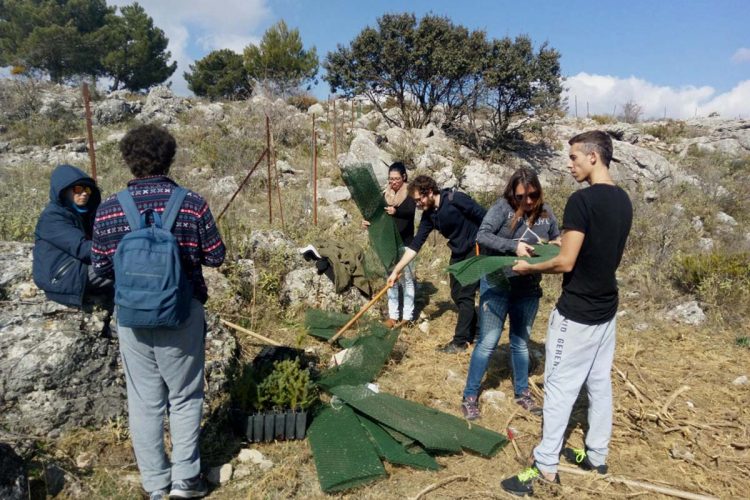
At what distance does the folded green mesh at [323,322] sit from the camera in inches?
171

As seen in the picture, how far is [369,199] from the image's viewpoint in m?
4.64

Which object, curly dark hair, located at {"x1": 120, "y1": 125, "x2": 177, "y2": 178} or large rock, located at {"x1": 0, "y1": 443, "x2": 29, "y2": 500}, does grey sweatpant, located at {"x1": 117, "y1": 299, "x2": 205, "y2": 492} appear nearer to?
large rock, located at {"x1": 0, "y1": 443, "x2": 29, "y2": 500}

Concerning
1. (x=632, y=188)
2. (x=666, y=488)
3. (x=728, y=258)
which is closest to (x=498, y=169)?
(x=632, y=188)

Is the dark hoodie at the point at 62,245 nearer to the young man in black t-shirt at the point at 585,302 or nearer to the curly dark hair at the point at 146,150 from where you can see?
the curly dark hair at the point at 146,150

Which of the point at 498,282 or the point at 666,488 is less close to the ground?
the point at 498,282

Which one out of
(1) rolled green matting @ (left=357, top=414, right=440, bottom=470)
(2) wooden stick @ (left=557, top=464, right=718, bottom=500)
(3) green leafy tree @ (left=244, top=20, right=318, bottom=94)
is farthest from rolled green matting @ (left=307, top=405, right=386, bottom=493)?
(3) green leafy tree @ (left=244, top=20, right=318, bottom=94)

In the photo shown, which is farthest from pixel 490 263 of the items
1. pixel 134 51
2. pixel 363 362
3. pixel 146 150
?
pixel 134 51

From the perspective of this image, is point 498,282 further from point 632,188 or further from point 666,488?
point 632,188

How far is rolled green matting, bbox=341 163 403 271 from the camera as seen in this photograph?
14.9 feet

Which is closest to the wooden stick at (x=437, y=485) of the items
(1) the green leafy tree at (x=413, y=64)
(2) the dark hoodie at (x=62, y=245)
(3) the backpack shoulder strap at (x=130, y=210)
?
(3) the backpack shoulder strap at (x=130, y=210)

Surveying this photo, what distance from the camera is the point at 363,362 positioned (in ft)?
11.7

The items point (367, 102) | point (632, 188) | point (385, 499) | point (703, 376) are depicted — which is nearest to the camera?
point (385, 499)

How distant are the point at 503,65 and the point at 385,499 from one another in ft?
42.6

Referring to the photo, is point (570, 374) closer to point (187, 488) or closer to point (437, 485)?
point (437, 485)
